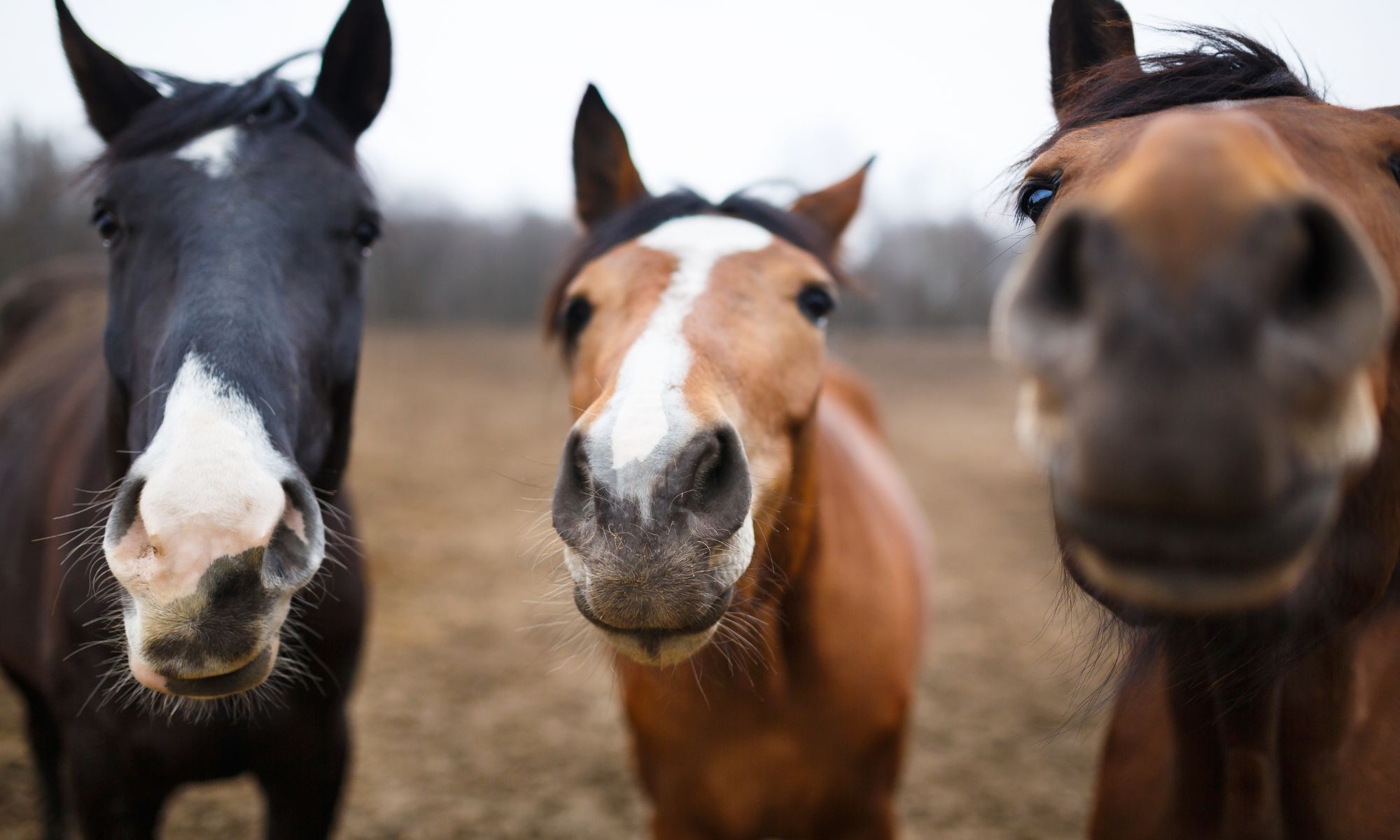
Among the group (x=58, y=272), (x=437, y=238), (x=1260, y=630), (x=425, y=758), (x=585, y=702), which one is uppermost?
(x=1260, y=630)

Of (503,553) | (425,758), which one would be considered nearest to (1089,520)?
(425,758)

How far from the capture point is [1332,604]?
129cm

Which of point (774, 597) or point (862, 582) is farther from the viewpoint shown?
point (862, 582)

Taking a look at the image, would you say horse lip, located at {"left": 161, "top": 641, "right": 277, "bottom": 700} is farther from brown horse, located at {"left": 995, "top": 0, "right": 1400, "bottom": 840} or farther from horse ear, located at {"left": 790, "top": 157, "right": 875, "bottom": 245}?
horse ear, located at {"left": 790, "top": 157, "right": 875, "bottom": 245}

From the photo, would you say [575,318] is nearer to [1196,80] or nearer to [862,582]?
[862,582]

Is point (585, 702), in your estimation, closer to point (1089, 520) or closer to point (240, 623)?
point (240, 623)

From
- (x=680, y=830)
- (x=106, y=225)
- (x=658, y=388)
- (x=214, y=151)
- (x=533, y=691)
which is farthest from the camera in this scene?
(x=533, y=691)

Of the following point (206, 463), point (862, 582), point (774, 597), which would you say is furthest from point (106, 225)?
point (862, 582)

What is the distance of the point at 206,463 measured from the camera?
4.95ft

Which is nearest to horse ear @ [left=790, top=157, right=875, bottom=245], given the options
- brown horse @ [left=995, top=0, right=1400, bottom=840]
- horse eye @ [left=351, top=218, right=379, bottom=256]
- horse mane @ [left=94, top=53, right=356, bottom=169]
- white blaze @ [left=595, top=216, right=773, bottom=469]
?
white blaze @ [left=595, top=216, right=773, bottom=469]

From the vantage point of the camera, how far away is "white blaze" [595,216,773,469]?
62.5 inches

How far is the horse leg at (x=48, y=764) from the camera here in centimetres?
375

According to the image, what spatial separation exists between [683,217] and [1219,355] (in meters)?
1.91

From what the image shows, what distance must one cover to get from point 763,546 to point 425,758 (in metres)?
3.70
